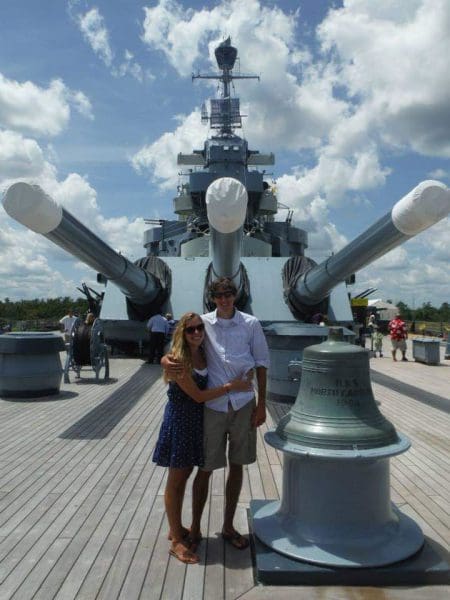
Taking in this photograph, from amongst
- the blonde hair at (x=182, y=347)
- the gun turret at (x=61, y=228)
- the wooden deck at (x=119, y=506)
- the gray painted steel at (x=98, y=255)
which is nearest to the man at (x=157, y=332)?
the gray painted steel at (x=98, y=255)

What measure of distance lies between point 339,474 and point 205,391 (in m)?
0.67

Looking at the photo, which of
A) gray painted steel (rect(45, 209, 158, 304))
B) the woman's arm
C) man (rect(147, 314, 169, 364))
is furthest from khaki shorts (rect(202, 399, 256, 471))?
man (rect(147, 314, 169, 364))

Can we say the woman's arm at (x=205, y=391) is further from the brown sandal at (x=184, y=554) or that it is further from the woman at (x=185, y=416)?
the brown sandal at (x=184, y=554)

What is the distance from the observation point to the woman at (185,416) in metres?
2.39

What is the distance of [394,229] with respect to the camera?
504cm

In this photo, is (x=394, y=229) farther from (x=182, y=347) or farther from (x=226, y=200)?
(x=182, y=347)

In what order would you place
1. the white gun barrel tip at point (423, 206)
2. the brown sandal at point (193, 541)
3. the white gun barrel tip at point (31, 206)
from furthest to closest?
the white gun barrel tip at point (423, 206) < the white gun barrel tip at point (31, 206) < the brown sandal at point (193, 541)

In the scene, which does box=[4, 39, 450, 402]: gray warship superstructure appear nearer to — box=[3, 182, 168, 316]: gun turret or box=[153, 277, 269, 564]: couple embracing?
box=[3, 182, 168, 316]: gun turret

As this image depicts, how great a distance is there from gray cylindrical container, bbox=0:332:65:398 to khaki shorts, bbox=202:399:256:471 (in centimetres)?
456

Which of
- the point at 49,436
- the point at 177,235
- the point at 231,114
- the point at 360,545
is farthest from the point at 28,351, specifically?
the point at 231,114

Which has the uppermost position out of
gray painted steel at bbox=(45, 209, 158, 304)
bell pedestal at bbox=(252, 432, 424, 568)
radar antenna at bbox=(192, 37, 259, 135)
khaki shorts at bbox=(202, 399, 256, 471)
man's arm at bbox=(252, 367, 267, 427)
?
radar antenna at bbox=(192, 37, 259, 135)

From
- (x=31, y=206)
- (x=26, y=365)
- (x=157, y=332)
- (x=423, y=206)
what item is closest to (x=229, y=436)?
(x=31, y=206)

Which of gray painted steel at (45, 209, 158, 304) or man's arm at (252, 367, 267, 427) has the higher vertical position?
gray painted steel at (45, 209, 158, 304)

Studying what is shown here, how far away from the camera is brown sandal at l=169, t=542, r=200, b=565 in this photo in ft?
7.93
